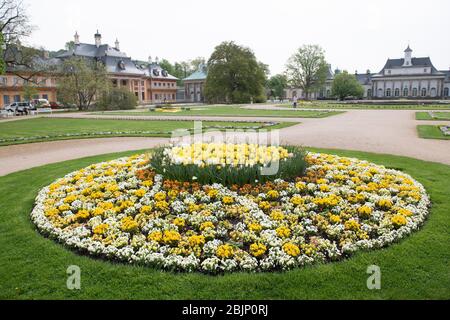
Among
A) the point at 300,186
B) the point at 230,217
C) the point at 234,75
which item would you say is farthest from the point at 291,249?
the point at 234,75

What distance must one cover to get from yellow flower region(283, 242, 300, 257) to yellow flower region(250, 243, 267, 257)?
0.27 meters

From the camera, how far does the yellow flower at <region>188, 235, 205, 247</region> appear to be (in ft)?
16.4

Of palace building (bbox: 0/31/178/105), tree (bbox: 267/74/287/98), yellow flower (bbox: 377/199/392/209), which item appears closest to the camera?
yellow flower (bbox: 377/199/392/209)

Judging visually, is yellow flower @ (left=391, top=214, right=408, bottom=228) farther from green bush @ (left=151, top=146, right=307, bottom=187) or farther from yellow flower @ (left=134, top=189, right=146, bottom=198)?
yellow flower @ (left=134, top=189, right=146, bottom=198)

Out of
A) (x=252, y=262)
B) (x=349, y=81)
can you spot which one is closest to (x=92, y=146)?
(x=252, y=262)

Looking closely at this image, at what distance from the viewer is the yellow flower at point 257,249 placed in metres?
4.71

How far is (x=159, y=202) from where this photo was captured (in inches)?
249

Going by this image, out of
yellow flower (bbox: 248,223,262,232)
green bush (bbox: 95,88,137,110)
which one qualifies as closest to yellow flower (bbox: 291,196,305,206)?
yellow flower (bbox: 248,223,262,232)

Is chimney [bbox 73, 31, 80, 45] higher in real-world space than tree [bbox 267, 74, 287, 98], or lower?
higher

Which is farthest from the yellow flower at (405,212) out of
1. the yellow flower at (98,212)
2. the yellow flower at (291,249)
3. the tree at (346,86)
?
the tree at (346,86)

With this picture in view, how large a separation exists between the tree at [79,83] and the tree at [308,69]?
52.4m

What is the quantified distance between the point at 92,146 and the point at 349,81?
7245cm

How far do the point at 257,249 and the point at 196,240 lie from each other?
32.9 inches

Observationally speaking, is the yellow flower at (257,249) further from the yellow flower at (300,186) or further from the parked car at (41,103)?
the parked car at (41,103)
